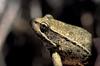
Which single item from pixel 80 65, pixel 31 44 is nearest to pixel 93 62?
pixel 80 65

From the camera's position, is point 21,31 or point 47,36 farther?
point 21,31

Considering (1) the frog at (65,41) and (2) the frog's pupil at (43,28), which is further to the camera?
(2) the frog's pupil at (43,28)

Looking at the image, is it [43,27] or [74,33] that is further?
[43,27]

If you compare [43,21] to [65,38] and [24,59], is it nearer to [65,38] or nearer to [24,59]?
[65,38]

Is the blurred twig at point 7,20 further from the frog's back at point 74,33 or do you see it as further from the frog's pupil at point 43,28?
the frog's back at point 74,33

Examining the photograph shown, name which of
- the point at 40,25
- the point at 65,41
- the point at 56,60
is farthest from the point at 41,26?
the point at 56,60

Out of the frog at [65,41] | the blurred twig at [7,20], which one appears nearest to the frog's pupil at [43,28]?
the frog at [65,41]

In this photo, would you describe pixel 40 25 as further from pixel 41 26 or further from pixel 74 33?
pixel 74 33

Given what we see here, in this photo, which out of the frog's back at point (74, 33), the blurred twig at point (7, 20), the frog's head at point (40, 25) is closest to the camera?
the frog's back at point (74, 33)

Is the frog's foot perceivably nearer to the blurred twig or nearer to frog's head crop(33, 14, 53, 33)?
frog's head crop(33, 14, 53, 33)
